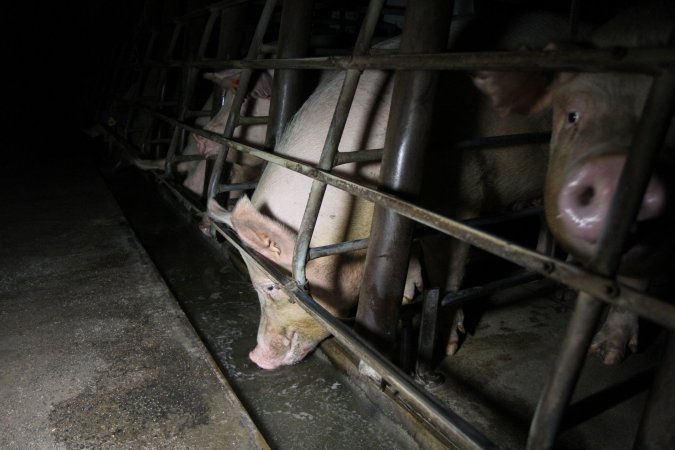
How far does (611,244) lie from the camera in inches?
35.8

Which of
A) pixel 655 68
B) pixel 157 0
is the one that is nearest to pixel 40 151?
pixel 157 0

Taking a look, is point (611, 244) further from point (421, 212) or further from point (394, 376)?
point (394, 376)

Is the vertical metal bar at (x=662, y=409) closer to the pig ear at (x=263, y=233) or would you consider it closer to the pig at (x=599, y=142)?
the pig at (x=599, y=142)

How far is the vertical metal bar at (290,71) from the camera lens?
285 centimetres

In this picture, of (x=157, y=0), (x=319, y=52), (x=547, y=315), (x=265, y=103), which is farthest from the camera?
(x=157, y=0)

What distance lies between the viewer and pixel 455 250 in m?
2.81

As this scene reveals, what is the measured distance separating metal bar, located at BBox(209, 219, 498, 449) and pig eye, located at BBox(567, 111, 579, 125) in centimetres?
103

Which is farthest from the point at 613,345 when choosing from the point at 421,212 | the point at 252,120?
the point at 252,120

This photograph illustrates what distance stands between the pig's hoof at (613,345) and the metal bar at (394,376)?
1393 mm

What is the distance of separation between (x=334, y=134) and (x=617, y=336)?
2129 mm

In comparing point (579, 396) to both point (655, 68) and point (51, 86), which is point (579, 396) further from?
point (51, 86)

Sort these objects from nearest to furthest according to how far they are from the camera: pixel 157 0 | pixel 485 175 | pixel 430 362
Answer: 1. pixel 430 362
2. pixel 485 175
3. pixel 157 0

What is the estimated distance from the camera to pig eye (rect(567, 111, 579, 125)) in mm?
1538

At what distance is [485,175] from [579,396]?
1302 mm
